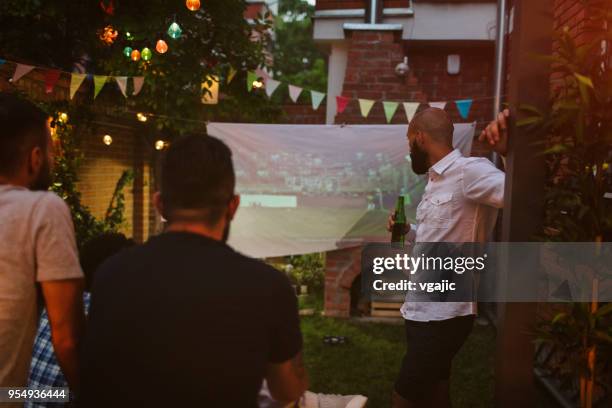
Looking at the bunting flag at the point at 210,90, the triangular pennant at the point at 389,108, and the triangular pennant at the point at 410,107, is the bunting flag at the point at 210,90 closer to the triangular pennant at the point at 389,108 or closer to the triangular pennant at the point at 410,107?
the triangular pennant at the point at 389,108

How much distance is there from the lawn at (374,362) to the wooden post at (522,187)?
214 cm

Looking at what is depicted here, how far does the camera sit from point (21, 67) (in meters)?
4.84

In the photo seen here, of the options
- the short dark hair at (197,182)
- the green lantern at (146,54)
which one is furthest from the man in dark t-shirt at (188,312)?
the green lantern at (146,54)

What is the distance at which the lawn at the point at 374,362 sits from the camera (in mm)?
4438

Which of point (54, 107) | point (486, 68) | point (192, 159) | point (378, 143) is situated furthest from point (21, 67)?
point (486, 68)

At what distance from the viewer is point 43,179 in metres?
1.73

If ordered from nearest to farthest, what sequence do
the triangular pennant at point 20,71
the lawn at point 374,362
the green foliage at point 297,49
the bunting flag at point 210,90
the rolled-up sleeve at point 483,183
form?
the rolled-up sleeve at point 483,183 < the lawn at point 374,362 < the triangular pennant at point 20,71 < the bunting flag at point 210,90 < the green foliage at point 297,49

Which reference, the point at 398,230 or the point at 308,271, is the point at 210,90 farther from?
the point at 398,230

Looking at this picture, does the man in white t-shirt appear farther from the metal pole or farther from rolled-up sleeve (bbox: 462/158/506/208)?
the metal pole

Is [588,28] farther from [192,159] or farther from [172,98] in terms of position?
[172,98]

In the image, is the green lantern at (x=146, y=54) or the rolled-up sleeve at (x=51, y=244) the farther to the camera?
the green lantern at (x=146, y=54)

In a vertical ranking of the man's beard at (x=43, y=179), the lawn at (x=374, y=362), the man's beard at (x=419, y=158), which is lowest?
the lawn at (x=374, y=362)

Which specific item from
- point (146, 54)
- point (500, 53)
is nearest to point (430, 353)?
point (146, 54)

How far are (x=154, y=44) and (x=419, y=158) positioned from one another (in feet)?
13.2
